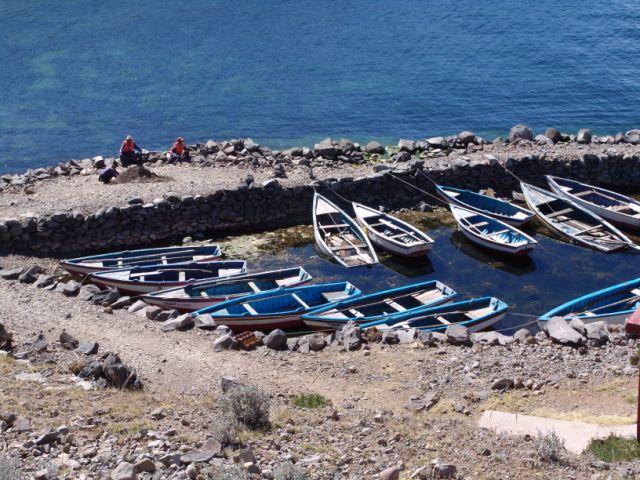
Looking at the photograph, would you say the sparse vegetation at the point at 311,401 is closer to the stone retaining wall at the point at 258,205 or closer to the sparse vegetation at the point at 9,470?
the sparse vegetation at the point at 9,470

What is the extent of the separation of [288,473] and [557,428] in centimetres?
580

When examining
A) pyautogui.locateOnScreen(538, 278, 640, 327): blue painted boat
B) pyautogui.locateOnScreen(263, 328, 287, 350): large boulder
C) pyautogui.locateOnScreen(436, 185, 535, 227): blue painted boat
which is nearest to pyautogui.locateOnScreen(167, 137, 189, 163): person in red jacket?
pyautogui.locateOnScreen(436, 185, 535, 227): blue painted boat

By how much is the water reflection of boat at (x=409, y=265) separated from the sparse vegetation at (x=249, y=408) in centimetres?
1380

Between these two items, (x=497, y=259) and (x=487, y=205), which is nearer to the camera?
(x=497, y=259)

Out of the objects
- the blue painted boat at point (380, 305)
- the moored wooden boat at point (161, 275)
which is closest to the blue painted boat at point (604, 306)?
the blue painted boat at point (380, 305)

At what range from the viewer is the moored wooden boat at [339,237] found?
2852 cm

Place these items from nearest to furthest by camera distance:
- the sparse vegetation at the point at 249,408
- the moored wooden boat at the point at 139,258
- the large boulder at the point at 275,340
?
1. the sparse vegetation at the point at 249,408
2. the large boulder at the point at 275,340
3. the moored wooden boat at the point at 139,258

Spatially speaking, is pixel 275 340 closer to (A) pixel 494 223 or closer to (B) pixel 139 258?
(B) pixel 139 258

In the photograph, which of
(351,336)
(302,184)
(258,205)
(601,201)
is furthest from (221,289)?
(601,201)

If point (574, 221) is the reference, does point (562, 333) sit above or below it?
below

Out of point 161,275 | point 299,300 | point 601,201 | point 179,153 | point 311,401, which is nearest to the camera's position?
point 311,401

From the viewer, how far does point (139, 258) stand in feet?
91.2

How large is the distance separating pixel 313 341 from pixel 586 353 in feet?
22.5

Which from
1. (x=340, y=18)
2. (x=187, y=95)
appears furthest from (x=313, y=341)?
(x=340, y=18)
